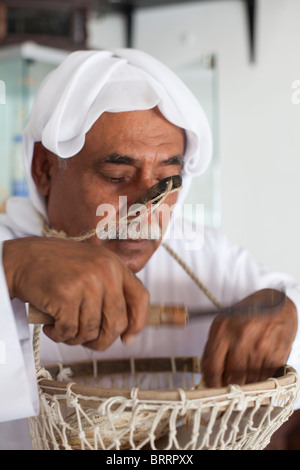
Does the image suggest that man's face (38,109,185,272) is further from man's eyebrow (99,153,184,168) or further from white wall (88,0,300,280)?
white wall (88,0,300,280)

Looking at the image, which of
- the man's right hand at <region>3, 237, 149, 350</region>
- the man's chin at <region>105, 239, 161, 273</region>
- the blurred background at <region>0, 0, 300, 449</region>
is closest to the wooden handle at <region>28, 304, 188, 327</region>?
the man's right hand at <region>3, 237, 149, 350</region>

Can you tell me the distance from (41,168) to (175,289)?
0.26 meters

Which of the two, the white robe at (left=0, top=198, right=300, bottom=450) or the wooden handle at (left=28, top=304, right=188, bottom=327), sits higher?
the wooden handle at (left=28, top=304, right=188, bottom=327)


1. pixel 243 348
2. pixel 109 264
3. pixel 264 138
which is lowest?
pixel 243 348

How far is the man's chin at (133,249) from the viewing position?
474mm

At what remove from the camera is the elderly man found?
0.34 metres

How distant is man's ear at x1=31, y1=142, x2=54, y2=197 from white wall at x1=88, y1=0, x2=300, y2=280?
216 mm

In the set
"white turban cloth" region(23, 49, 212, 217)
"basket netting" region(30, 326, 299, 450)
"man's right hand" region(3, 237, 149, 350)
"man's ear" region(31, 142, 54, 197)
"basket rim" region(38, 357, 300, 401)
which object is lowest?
"basket netting" region(30, 326, 299, 450)

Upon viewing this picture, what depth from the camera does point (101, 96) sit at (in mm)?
494

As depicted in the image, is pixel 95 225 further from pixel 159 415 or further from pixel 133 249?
pixel 159 415

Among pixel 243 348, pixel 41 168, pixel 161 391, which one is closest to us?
pixel 161 391

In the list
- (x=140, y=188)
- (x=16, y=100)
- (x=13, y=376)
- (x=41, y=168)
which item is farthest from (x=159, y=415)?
(x=16, y=100)

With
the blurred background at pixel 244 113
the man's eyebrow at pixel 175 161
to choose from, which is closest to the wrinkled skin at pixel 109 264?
the man's eyebrow at pixel 175 161

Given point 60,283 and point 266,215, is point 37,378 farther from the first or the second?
point 266,215
